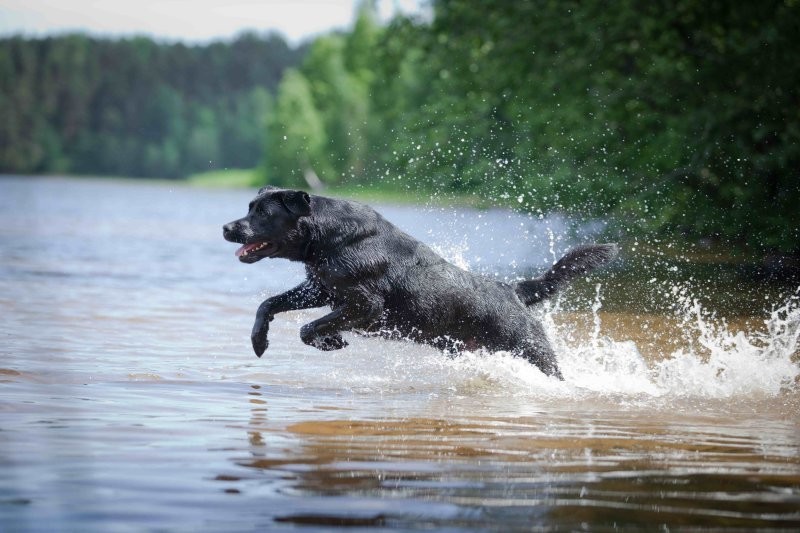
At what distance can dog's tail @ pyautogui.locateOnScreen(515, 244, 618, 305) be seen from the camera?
7.23 m

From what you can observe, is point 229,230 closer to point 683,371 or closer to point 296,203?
point 296,203

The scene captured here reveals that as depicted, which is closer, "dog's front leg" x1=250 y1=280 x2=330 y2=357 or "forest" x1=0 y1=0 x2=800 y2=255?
"dog's front leg" x1=250 y1=280 x2=330 y2=357

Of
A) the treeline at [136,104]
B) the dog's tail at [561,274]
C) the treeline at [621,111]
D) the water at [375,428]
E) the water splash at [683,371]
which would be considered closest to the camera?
the water at [375,428]

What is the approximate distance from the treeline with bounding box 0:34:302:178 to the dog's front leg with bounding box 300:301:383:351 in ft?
86.8

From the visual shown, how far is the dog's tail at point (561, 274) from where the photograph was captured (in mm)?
7227

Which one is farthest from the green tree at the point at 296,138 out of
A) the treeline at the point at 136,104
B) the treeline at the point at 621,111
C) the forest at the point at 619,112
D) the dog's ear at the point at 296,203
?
the dog's ear at the point at 296,203

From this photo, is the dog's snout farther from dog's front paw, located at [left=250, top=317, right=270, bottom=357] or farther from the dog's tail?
the dog's tail

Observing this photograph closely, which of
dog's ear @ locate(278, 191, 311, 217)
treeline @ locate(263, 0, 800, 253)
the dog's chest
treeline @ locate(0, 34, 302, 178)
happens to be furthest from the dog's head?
treeline @ locate(0, 34, 302, 178)

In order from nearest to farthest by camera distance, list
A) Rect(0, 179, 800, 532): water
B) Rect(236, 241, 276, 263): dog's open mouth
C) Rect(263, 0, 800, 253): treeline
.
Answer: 1. Rect(0, 179, 800, 532): water
2. Rect(236, 241, 276, 263): dog's open mouth
3. Rect(263, 0, 800, 253): treeline

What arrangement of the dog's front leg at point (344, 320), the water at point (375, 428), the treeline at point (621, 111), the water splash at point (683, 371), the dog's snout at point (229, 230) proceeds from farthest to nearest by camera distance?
the treeline at point (621, 111) → the water splash at point (683, 371) → the dog's front leg at point (344, 320) → the dog's snout at point (229, 230) → the water at point (375, 428)

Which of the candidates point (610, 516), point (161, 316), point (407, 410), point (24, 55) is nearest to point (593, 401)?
point (407, 410)

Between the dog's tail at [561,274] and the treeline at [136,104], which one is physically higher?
the treeline at [136,104]

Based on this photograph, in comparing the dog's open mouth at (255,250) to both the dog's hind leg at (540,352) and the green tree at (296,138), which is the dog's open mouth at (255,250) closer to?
the dog's hind leg at (540,352)

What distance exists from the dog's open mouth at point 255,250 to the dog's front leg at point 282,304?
30 centimetres
